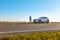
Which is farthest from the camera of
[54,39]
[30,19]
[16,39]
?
[30,19]

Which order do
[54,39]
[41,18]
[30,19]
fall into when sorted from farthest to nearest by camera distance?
[41,18], [30,19], [54,39]

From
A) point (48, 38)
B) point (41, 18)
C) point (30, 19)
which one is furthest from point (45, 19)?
point (48, 38)

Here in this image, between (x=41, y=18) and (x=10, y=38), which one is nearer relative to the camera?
(x=10, y=38)

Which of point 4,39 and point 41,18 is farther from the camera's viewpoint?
point 41,18

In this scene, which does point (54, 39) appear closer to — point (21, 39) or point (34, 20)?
point (21, 39)

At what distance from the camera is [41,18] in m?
32.6

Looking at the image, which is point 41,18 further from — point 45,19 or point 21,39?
point 21,39

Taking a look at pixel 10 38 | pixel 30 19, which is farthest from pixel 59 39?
pixel 30 19

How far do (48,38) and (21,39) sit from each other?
1.83 meters

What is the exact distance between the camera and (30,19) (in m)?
30.5

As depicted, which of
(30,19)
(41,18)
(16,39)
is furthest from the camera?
(41,18)

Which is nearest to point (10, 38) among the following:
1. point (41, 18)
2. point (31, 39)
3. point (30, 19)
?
point (31, 39)

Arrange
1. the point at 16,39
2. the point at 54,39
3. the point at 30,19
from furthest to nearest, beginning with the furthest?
1. the point at 30,19
2. the point at 54,39
3. the point at 16,39

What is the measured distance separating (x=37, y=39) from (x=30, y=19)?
1938 centimetres
